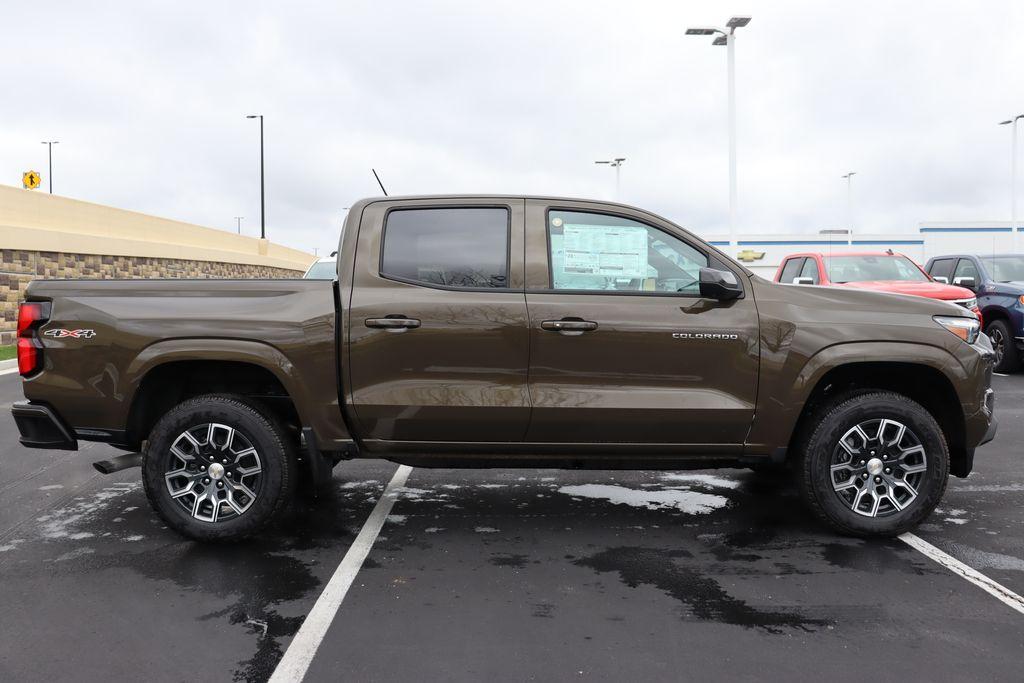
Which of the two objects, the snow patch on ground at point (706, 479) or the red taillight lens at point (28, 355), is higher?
the red taillight lens at point (28, 355)

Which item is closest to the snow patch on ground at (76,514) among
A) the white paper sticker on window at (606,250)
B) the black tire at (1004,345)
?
the white paper sticker on window at (606,250)

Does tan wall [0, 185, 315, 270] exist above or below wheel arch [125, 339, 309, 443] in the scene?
above

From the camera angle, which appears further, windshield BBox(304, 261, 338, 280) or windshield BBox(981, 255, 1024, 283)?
windshield BBox(304, 261, 338, 280)

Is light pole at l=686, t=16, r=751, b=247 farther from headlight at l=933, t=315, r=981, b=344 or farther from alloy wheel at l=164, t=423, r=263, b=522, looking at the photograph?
alloy wheel at l=164, t=423, r=263, b=522

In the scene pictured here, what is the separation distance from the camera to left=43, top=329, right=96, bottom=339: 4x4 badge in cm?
461

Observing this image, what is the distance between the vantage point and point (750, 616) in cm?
369

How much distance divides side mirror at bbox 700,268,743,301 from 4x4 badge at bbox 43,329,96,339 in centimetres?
333

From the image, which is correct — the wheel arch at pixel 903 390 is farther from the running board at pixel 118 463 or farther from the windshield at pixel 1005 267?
the windshield at pixel 1005 267

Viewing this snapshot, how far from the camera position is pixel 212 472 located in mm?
4613

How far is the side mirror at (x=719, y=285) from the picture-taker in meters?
4.46

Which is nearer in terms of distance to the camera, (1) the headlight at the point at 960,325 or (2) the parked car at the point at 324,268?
(1) the headlight at the point at 960,325

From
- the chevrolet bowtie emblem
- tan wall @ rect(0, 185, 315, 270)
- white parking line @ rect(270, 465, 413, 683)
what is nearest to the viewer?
white parking line @ rect(270, 465, 413, 683)

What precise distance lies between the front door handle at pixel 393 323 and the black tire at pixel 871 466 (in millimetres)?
2287

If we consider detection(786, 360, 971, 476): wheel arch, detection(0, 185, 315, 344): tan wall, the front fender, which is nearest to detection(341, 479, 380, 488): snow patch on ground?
the front fender
